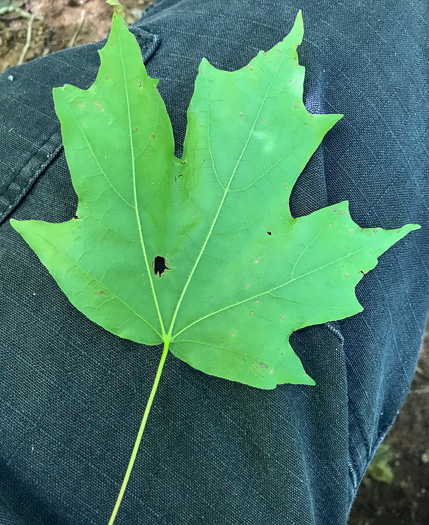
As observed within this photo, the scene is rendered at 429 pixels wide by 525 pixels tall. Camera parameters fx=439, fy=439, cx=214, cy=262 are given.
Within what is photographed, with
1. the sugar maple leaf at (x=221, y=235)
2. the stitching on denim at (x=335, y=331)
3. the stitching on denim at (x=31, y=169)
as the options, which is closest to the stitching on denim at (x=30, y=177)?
the stitching on denim at (x=31, y=169)

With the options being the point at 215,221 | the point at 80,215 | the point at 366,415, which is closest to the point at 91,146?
the point at 80,215

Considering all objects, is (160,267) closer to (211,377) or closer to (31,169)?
(211,377)

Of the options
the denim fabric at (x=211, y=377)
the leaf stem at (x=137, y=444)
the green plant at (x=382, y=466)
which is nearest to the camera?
the leaf stem at (x=137, y=444)

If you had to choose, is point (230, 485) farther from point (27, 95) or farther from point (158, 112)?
point (27, 95)

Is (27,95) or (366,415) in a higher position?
(27,95)

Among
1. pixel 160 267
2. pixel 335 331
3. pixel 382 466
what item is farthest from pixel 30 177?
pixel 382 466

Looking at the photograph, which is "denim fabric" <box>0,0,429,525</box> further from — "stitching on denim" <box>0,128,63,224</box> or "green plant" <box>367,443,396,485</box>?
"green plant" <box>367,443,396,485</box>

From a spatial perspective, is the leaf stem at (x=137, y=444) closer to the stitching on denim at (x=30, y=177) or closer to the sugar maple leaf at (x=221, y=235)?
the sugar maple leaf at (x=221, y=235)
